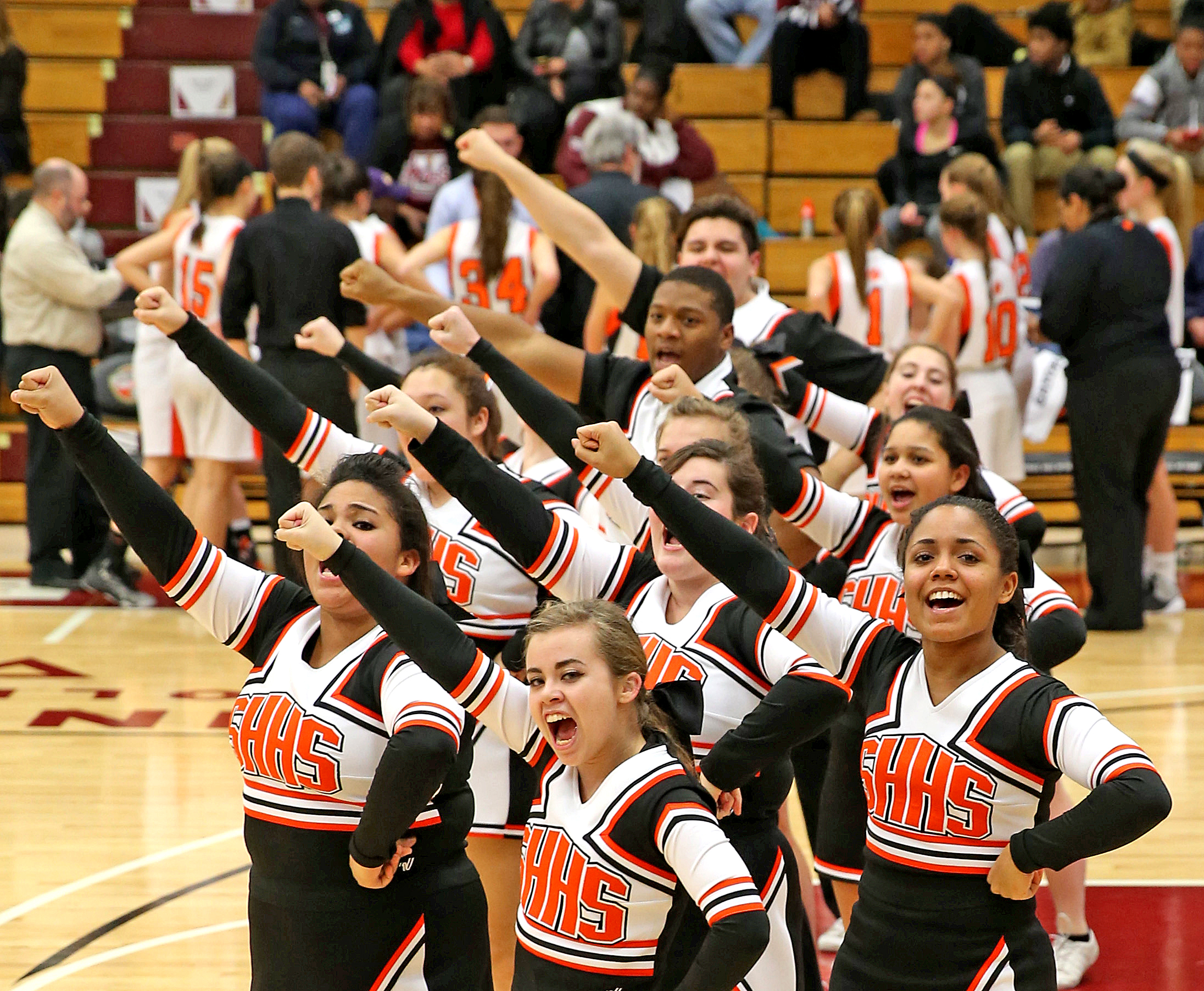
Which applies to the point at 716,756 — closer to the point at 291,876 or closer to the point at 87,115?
the point at 291,876

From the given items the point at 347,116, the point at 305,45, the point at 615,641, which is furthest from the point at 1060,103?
the point at 615,641

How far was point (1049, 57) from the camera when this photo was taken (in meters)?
10.3

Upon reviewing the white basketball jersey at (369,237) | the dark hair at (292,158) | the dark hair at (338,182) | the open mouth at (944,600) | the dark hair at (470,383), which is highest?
the dark hair at (292,158)

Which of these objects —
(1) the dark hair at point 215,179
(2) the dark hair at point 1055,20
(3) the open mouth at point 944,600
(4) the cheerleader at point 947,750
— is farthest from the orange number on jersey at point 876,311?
(3) the open mouth at point 944,600

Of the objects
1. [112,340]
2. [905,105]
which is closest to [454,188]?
[112,340]

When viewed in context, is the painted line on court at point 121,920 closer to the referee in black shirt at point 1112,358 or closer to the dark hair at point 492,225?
the dark hair at point 492,225

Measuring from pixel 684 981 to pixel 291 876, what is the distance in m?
0.70

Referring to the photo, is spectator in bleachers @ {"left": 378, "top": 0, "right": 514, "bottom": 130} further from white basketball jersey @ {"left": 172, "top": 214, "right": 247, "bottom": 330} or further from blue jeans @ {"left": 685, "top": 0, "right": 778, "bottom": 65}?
white basketball jersey @ {"left": 172, "top": 214, "right": 247, "bottom": 330}

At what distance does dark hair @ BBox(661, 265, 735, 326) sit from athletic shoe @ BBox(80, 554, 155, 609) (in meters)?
4.91

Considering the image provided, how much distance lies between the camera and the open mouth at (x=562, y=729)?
8.32 feet

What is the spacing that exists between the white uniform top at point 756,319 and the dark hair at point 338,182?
317cm

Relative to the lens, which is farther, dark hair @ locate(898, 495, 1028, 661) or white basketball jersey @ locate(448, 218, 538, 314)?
white basketball jersey @ locate(448, 218, 538, 314)

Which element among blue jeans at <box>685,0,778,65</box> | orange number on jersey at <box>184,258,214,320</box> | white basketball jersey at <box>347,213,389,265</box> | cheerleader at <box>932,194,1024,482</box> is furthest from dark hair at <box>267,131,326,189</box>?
blue jeans at <box>685,0,778,65</box>

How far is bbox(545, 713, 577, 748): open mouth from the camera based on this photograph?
2.54m
